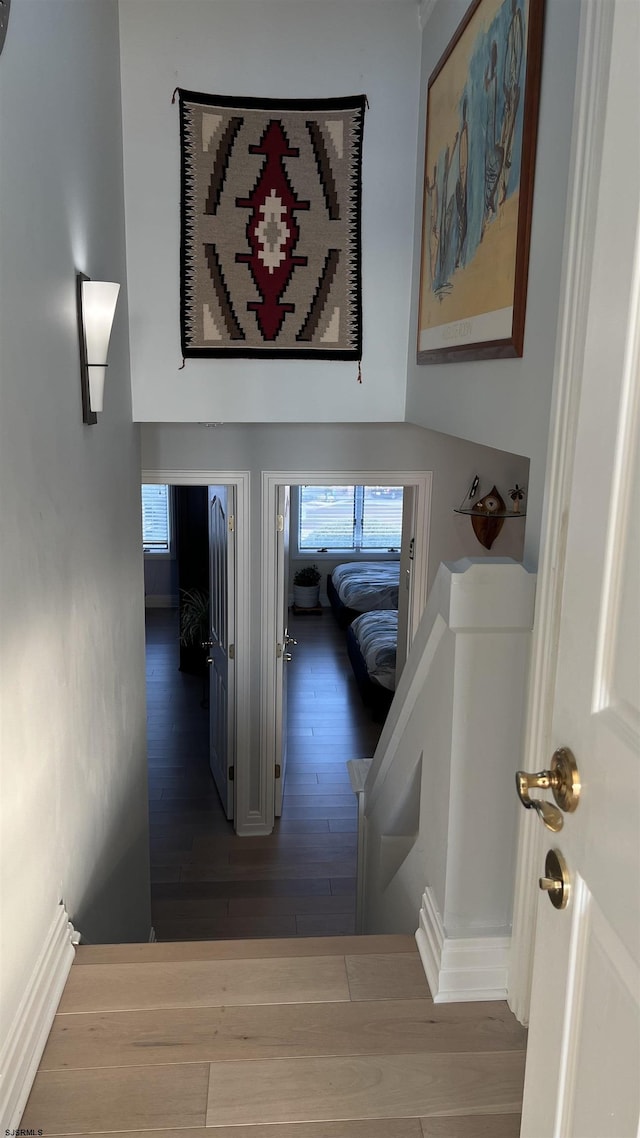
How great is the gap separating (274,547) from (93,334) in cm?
231

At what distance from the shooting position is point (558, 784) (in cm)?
110

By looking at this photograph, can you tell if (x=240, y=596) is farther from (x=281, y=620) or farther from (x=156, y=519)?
(x=156, y=519)

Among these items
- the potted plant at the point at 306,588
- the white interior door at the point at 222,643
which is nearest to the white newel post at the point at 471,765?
the white interior door at the point at 222,643

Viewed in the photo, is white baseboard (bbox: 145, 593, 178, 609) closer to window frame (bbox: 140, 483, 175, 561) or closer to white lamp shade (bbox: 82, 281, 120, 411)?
window frame (bbox: 140, 483, 175, 561)

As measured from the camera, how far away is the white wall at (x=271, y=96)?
309cm

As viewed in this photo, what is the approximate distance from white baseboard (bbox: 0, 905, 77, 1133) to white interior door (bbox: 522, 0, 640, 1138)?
0.96 metres

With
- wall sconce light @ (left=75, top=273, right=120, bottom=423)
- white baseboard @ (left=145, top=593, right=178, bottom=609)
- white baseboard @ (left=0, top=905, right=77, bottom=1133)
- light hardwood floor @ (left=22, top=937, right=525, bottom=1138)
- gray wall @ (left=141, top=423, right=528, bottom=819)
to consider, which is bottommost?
white baseboard @ (left=145, top=593, right=178, bottom=609)

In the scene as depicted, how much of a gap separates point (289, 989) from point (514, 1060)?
1.64ft

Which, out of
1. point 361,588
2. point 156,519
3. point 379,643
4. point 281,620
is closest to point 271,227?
point 281,620

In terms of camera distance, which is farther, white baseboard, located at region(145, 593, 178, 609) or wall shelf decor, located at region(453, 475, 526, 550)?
white baseboard, located at region(145, 593, 178, 609)

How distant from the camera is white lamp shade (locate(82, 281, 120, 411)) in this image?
2.33 meters

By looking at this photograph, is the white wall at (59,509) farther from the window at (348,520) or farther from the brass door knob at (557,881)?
the window at (348,520)

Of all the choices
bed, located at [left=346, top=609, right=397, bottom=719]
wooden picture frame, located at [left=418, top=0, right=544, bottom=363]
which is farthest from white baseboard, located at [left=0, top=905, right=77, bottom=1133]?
bed, located at [left=346, top=609, right=397, bottom=719]

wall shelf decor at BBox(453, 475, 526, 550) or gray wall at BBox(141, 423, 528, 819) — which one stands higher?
gray wall at BBox(141, 423, 528, 819)
